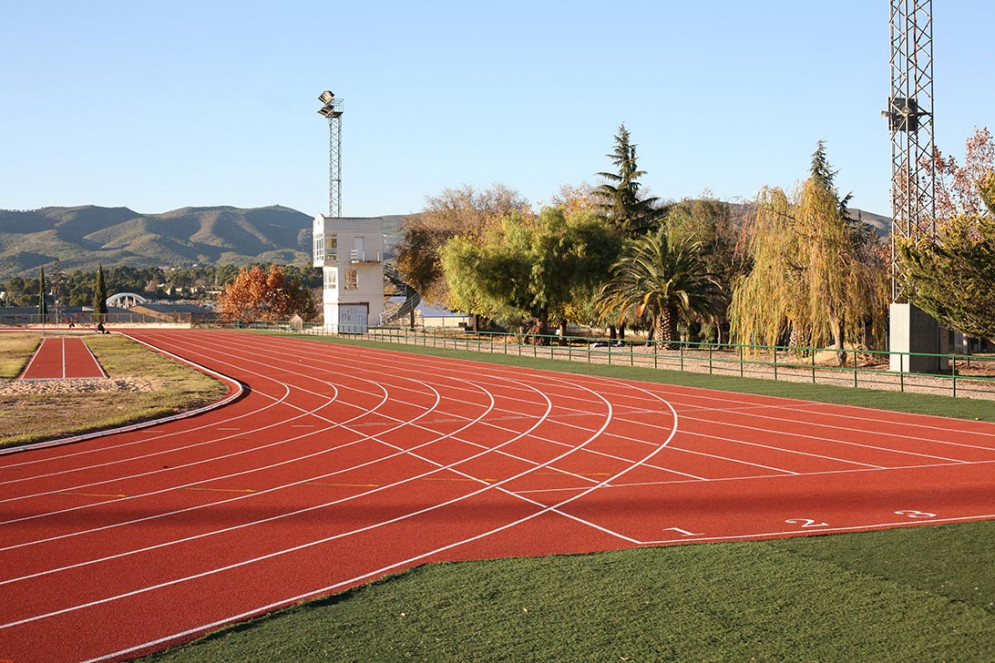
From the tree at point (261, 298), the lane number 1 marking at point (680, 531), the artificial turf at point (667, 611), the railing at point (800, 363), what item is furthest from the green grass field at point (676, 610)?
the tree at point (261, 298)

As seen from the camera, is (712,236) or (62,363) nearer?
(62,363)

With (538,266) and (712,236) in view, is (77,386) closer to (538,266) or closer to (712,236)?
(538,266)

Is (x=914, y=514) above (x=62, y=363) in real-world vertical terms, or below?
below

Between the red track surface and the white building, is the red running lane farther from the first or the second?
the white building

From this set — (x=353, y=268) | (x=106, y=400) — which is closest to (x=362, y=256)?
(x=353, y=268)

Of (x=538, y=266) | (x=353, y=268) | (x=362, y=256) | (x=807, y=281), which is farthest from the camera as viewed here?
(x=353, y=268)

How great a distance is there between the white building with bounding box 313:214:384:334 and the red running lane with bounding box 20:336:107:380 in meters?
19.1

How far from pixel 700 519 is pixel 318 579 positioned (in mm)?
4800

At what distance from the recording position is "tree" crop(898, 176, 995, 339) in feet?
81.4

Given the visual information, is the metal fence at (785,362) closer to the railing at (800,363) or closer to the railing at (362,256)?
the railing at (800,363)

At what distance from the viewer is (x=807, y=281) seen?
1329 inches

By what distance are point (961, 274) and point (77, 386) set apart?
2761 cm

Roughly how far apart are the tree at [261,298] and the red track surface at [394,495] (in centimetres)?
8043

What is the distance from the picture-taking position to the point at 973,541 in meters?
9.20
